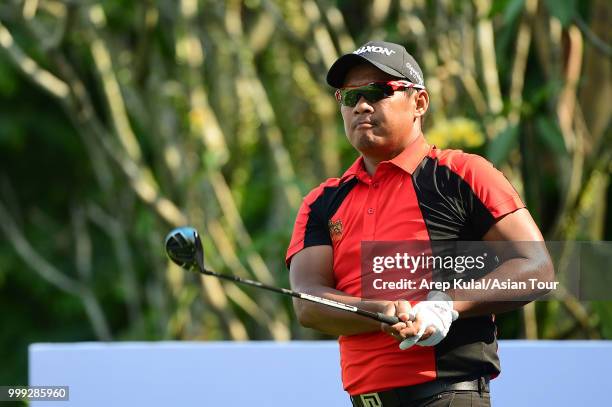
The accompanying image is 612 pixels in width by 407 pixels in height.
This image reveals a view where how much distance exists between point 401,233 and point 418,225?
2.4 inches

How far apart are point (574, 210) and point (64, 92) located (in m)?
3.65

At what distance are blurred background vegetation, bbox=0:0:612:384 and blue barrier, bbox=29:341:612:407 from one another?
1569 mm

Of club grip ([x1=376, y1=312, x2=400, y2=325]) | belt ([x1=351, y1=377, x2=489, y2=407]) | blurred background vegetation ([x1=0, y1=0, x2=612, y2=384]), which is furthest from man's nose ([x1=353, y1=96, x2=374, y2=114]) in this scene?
blurred background vegetation ([x1=0, y1=0, x2=612, y2=384])

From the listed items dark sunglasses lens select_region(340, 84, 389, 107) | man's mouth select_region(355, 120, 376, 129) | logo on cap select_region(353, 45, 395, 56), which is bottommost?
man's mouth select_region(355, 120, 376, 129)

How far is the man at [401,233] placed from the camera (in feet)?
12.9

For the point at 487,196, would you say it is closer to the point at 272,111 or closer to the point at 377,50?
the point at 377,50

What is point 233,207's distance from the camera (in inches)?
403

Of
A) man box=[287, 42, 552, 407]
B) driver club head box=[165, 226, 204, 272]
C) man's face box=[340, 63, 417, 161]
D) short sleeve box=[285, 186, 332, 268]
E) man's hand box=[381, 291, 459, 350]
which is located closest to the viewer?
man's hand box=[381, 291, 459, 350]

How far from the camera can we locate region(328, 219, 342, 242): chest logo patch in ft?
13.9

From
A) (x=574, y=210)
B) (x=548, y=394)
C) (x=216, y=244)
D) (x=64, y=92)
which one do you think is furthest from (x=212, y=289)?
(x=548, y=394)

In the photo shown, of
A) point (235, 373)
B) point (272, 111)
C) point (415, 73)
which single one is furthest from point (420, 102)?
point (272, 111)

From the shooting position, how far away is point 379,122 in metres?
4.21

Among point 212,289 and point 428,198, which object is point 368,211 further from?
point 212,289

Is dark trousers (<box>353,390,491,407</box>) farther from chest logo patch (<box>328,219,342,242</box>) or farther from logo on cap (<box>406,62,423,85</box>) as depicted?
logo on cap (<box>406,62,423,85</box>)
